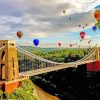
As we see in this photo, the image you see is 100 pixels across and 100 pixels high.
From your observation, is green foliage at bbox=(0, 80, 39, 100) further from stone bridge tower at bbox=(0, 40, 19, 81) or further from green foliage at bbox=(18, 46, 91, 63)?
green foliage at bbox=(18, 46, 91, 63)

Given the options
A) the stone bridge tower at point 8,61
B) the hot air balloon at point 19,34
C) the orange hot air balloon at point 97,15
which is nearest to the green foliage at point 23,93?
the stone bridge tower at point 8,61

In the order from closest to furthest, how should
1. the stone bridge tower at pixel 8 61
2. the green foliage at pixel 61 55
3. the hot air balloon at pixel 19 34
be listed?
the stone bridge tower at pixel 8 61 < the hot air balloon at pixel 19 34 < the green foliage at pixel 61 55

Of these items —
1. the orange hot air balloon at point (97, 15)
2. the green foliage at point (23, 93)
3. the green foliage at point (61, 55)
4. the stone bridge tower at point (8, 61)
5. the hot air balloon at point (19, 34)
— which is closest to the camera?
the green foliage at point (23, 93)

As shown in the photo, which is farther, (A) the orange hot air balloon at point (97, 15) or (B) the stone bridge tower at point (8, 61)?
(A) the orange hot air balloon at point (97, 15)

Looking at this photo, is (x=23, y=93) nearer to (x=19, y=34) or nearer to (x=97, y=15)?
(x=19, y=34)

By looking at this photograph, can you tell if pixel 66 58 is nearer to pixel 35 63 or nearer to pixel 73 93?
pixel 73 93

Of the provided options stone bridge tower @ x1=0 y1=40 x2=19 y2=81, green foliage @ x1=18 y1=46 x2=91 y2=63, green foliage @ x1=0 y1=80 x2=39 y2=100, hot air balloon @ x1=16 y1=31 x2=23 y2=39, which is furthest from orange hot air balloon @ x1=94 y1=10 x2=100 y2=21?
green foliage @ x1=18 y1=46 x2=91 y2=63

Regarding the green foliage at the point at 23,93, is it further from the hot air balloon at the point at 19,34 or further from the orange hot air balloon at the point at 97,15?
the orange hot air balloon at the point at 97,15

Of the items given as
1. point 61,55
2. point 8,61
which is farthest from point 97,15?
point 61,55
